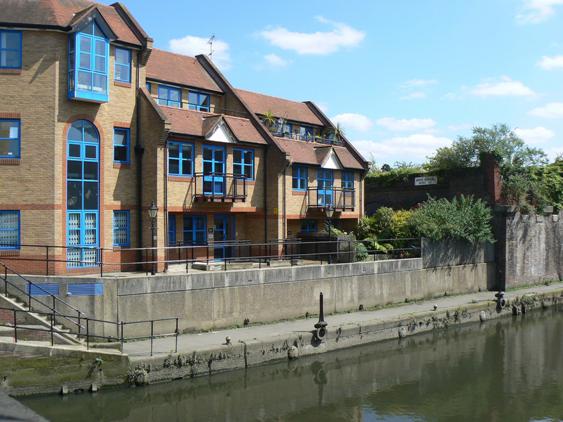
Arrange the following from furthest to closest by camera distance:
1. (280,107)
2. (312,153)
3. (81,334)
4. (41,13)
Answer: (280,107), (312,153), (41,13), (81,334)

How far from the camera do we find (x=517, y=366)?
20562mm

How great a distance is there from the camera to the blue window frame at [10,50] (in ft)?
67.3

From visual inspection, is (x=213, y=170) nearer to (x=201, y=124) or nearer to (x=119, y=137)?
(x=201, y=124)

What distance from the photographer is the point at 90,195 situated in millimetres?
21906

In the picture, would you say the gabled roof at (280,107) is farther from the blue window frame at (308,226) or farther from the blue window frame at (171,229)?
the blue window frame at (171,229)

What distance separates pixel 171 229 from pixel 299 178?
8795 mm

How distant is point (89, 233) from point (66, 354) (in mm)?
6978

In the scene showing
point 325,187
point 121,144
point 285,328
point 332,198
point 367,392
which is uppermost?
point 121,144

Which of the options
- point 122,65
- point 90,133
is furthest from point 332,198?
point 90,133

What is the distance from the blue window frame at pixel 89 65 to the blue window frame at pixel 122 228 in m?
4.37

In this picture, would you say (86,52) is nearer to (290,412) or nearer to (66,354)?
(66,354)

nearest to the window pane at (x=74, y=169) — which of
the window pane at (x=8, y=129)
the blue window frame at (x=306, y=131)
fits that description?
the window pane at (x=8, y=129)

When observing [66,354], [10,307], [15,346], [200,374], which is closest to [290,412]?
[200,374]

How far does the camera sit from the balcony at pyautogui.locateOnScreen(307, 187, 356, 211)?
106 feet
